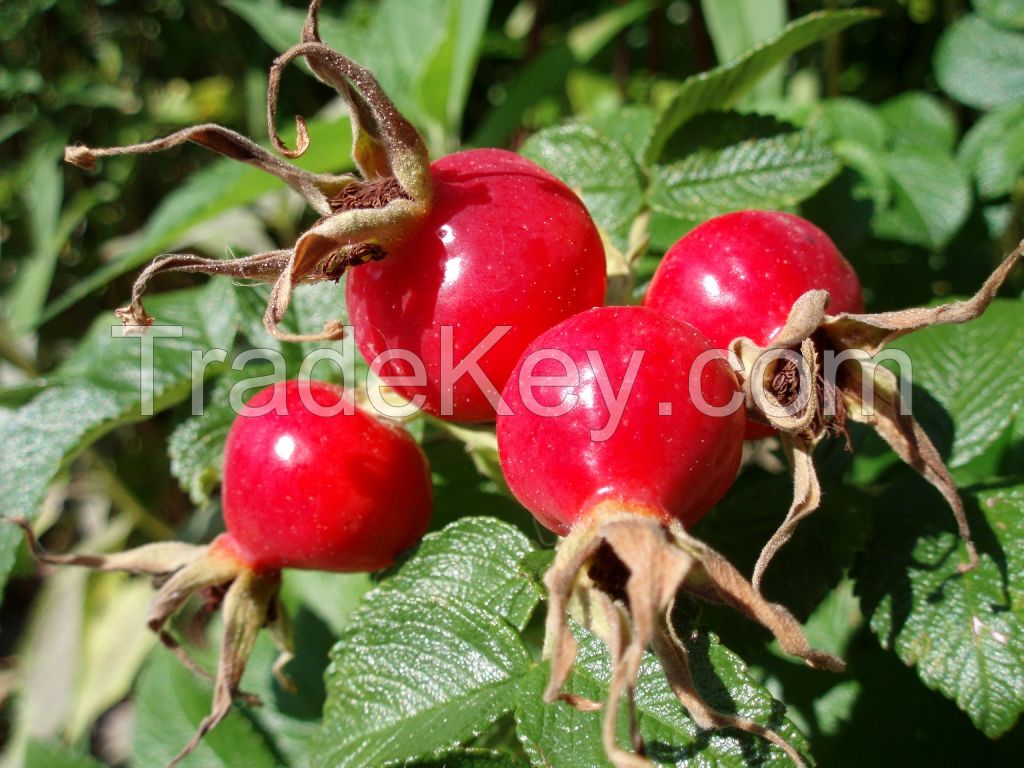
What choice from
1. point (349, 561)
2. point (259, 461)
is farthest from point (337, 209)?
point (349, 561)

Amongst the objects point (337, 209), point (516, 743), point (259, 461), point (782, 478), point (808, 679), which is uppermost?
point (337, 209)

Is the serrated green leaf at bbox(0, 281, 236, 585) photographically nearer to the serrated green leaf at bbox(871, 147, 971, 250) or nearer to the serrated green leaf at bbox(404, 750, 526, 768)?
the serrated green leaf at bbox(404, 750, 526, 768)

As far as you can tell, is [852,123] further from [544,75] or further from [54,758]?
[54,758]

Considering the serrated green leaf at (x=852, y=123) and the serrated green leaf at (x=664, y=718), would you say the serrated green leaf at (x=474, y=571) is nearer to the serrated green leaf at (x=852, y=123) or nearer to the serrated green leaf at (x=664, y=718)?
the serrated green leaf at (x=664, y=718)

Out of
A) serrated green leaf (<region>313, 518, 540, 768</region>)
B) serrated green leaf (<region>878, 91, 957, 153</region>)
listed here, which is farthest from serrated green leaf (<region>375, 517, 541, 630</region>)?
serrated green leaf (<region>878, 91, 957, 153</region>)

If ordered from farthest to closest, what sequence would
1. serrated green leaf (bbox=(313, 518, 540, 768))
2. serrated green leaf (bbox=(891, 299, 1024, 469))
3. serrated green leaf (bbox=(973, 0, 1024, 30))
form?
serrated green leaf (bbox=(973, 0, 1024, 30))
serrated green leaf (bbox=(891, 299, 1024, 469))
serrated green leaf (bbox=(313, 518, 540, 768))

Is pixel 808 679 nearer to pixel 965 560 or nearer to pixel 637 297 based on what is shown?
pixel 965 560
